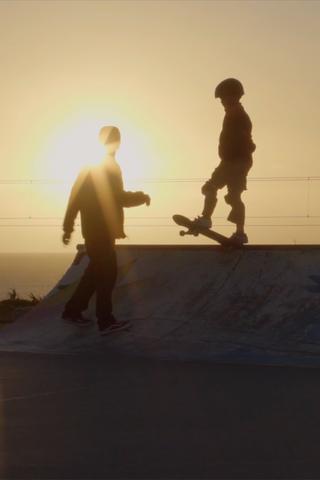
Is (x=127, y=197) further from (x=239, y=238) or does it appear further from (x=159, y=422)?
(x=159, y=422)

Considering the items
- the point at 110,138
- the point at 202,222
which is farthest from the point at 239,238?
the point at 110,138

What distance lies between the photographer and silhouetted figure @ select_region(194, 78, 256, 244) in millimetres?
10453

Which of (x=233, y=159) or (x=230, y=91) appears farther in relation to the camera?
(x=233, y=159)

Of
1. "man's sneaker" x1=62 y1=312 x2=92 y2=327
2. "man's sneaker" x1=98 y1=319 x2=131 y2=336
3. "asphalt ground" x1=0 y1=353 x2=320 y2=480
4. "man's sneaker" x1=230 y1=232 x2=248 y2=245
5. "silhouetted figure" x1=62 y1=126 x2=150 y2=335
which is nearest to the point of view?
"asphalt ground" x1=0 y1=353 x2=320 y2=480

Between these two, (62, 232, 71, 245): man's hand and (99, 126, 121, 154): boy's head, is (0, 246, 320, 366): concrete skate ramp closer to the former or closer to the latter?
(62, 232, 71, 245): man's hand

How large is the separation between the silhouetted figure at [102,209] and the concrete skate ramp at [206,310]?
1.54 ft

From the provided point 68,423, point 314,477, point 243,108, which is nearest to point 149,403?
point 68,423

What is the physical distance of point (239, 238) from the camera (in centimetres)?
1025

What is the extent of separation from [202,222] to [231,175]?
0.56m

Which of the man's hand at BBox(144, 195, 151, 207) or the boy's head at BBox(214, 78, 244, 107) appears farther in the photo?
the boy's head at BBox(214, 78, 244, 107)

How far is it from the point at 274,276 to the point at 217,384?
10.1 feet

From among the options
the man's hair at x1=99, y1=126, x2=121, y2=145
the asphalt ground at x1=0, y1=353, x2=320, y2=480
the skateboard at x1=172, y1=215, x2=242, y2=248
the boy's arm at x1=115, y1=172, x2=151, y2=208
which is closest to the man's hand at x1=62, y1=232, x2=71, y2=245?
the boy's arm at x1=115, y1=172, x2=151, y2=208

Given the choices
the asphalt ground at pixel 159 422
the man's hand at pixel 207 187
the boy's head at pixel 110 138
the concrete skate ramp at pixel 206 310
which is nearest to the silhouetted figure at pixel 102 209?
the boy's head at pixel 110 138

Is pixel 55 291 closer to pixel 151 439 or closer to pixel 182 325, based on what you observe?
pixel 182 325
